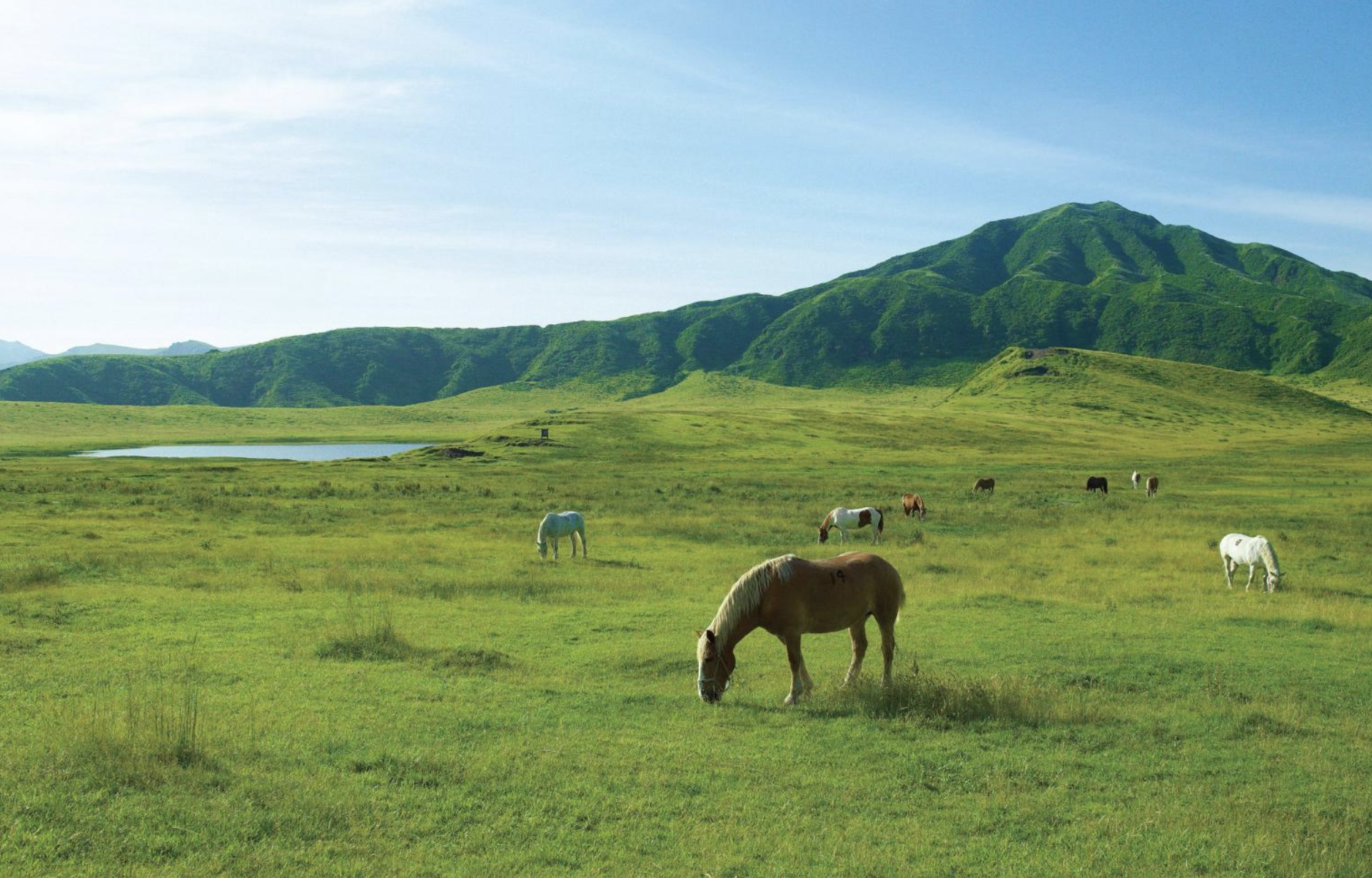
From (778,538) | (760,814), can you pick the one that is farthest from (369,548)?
(760,814)

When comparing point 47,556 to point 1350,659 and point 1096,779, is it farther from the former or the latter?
point 1350,659

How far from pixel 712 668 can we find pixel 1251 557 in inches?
729

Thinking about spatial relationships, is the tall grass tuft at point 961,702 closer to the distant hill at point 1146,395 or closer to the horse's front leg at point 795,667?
the horse's front leg at point 795,667

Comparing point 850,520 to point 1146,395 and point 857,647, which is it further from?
point 1146,395

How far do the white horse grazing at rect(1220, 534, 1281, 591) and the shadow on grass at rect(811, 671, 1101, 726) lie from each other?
13911 millimetres

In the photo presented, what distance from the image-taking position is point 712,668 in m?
12.8

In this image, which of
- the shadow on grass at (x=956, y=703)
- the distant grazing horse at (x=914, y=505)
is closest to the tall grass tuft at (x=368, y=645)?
the shadow on grass at (x=956, y=703)

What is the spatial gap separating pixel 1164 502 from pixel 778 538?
2522 centimetres

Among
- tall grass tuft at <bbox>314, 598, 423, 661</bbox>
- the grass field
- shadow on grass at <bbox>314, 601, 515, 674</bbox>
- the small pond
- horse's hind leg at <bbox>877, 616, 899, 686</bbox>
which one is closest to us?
the grass field

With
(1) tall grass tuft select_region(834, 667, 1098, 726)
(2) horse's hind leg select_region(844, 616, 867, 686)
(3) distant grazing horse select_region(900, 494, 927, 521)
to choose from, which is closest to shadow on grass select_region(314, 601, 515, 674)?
(2) horse's hind leg select_region(844, 616, 867, 686)

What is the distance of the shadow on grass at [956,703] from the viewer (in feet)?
39.5

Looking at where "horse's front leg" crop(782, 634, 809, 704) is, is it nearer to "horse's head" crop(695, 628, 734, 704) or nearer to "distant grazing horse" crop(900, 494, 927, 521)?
"horse's head" crop(695, 628, 734, 704)

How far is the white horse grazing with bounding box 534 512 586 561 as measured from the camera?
94.9ft

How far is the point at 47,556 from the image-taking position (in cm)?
2667
